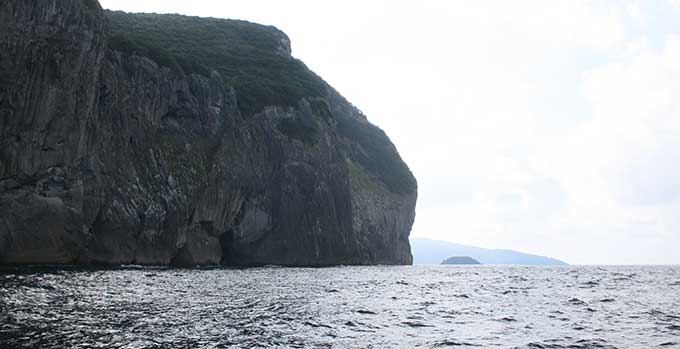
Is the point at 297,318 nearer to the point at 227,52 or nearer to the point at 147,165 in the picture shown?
the point at 147,165

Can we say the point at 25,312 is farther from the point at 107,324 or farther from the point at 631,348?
the point at 631,348

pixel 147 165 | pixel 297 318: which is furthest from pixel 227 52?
pixel 297 318

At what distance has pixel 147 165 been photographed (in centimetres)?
7525

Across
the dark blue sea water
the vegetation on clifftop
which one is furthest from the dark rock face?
the dark blue sea water

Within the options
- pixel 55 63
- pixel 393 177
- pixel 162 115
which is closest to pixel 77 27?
pixel 55 63

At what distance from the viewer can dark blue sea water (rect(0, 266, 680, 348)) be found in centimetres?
2086

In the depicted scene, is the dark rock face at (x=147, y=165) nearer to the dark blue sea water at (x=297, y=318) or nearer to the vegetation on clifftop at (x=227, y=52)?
the vegetation on clifftop at (x=227, y=52)

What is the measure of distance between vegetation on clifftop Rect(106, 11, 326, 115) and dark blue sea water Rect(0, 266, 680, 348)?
52431mm

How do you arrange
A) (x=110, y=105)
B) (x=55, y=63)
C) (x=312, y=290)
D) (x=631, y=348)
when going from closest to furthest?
(x=631, y=348)
(x=312, y=290)
(x=55, y=63)
(x=110, y=105)

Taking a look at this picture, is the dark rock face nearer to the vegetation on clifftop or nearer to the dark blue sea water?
the vegetation on clifftop

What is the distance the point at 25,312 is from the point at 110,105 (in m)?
52.2

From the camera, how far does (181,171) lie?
263 feet

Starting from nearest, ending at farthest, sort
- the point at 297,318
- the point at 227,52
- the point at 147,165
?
the point at 297,318
the point at 147,165
the point at 227,52

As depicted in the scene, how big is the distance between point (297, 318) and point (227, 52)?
96.3 m
